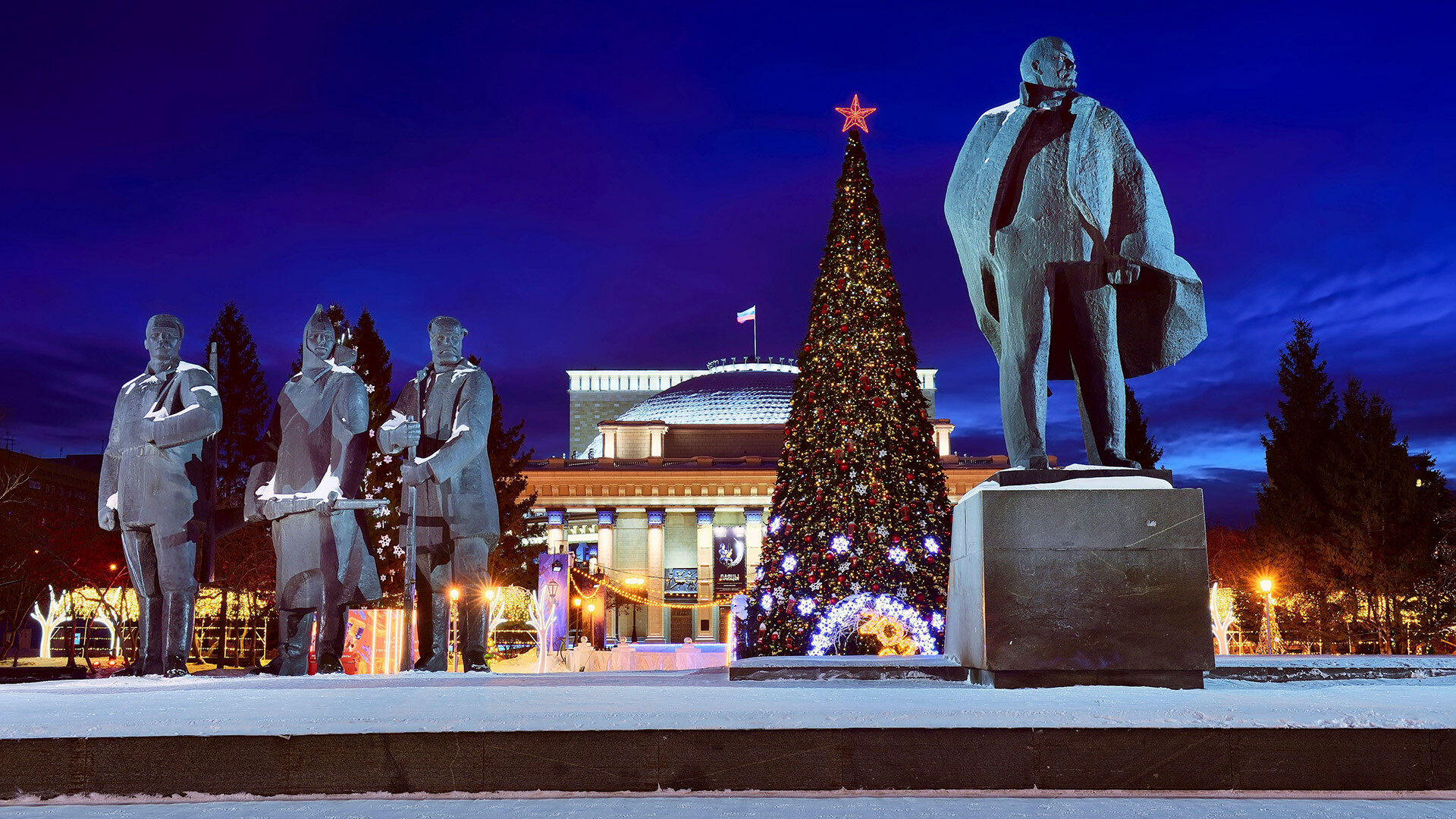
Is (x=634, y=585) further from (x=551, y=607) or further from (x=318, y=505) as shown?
(x=318, y=505)

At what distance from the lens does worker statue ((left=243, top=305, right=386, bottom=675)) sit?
309 inches

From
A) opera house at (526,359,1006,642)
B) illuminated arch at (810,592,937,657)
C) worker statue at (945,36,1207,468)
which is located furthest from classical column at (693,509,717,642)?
worker statue at (945,36,1207,468)

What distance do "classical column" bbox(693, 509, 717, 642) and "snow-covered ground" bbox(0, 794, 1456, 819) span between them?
62.4 metres

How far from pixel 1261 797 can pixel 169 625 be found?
274 inches

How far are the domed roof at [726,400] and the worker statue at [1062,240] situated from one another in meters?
65.4

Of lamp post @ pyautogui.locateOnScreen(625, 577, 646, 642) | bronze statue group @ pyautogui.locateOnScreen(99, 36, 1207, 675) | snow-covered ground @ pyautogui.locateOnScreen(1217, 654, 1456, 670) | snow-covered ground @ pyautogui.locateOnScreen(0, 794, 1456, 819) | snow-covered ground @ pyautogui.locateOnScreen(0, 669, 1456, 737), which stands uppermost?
bronze statue group @ pyautogui.locateOnScreen(99, 36, 1207, 675)

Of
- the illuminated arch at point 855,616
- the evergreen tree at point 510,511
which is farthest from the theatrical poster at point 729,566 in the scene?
the illuminated arch at point 855,616

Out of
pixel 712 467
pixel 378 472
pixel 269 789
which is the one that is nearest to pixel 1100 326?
pixel 269 789

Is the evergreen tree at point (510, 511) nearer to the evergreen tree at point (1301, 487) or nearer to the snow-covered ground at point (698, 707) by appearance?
the evergreen tree at point (1301, 487)

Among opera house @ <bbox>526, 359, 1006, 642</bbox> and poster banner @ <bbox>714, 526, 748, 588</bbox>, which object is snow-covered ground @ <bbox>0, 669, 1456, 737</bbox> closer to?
poster banner @ <bbox>714, 526, 748, 588</bbox>

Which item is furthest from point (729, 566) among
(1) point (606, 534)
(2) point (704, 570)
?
(1) point (606, 534)

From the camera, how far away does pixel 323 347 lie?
27.3ft

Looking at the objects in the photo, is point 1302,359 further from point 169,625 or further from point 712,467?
point 712,467

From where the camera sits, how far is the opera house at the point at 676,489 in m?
66.9
